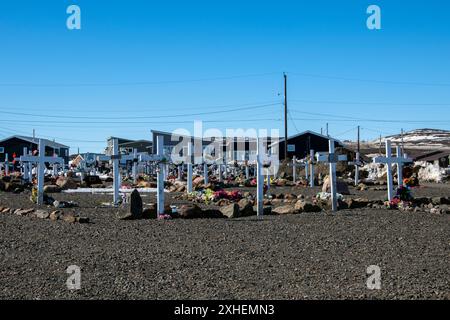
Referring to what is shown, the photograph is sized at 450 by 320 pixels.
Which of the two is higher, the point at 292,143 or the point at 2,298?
the point at 292,143

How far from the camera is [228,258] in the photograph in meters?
9.53

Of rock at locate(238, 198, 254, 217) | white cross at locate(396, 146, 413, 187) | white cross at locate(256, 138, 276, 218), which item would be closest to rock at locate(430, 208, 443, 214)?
white cross at locate(396, 146, 413, 187)

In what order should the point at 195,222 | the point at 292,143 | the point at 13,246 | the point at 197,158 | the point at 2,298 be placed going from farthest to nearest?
the point at 292,143 → the point at 197,158 → the point at 195,222 → the point at 13,246 → the point at 2,298

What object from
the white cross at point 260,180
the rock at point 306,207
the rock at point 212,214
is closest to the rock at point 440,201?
the rock at point 306,207

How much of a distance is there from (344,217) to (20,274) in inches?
383

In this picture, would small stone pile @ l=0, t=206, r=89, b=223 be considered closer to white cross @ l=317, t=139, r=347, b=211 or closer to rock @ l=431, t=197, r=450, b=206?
white cross @ l=317, t=139, r=347, b=211

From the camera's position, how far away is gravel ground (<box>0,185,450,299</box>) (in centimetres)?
725

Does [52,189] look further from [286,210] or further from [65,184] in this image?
[286,210]

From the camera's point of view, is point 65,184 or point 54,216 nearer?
point 54,216

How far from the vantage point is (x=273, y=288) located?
733cm

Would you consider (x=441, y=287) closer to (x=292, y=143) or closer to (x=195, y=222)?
(x=195, y=222)

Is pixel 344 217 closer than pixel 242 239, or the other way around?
pixel 242 239

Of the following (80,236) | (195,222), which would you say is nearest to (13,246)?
(80,236)

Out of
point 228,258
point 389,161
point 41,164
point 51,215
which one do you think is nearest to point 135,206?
point 51,215
